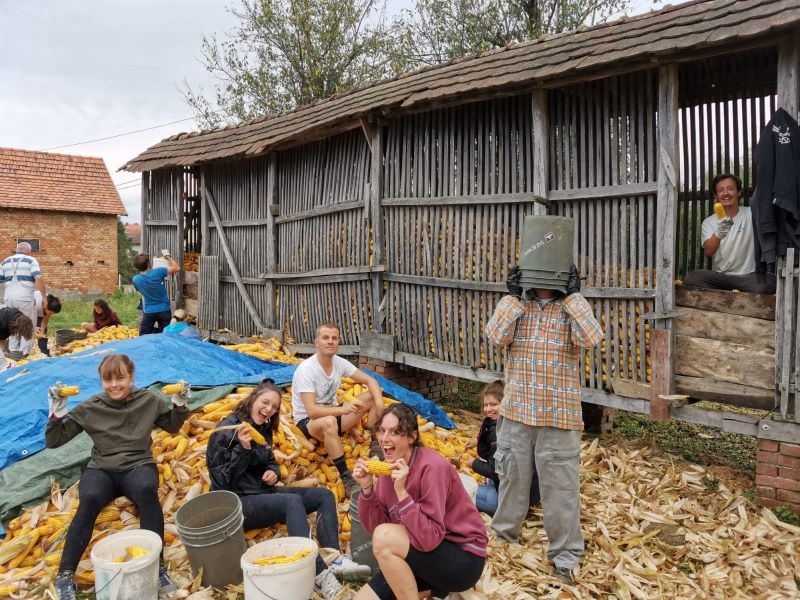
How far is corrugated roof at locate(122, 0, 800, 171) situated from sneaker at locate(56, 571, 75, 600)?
5.91 m

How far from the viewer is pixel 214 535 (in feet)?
Result: 14.0

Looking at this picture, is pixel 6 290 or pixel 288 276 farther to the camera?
pixel 6 290

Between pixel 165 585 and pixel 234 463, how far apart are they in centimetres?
Result: 93

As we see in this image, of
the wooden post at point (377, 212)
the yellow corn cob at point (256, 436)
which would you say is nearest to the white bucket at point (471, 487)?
the yellow corn cob at point (256, 436)

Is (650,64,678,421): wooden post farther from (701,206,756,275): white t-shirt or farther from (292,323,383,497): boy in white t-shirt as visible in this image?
(292,323,383,497): boy in white t-shirt

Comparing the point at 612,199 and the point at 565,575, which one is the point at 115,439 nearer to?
the point at 565,575

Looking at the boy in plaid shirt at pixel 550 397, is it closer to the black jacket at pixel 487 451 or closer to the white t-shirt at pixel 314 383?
the black jacket at pixel 487 451

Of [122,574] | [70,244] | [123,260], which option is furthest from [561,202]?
[123,260]

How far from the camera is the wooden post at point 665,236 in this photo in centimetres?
571

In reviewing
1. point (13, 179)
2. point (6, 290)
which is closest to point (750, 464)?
point (6, 290)

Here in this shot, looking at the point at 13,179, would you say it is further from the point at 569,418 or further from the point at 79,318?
the point at 569,418

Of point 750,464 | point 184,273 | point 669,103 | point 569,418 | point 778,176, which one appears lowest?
point 750,464

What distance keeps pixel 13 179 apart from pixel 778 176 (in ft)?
89.8

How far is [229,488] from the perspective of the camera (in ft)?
15.4
